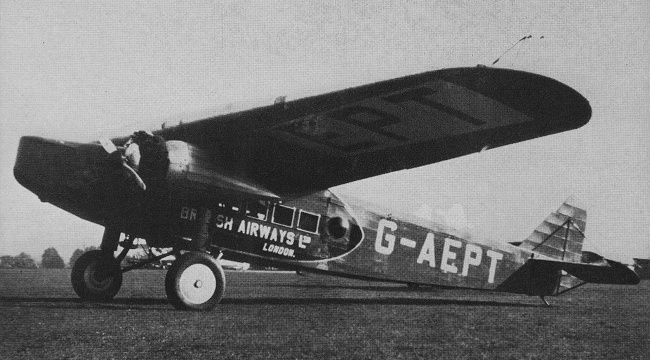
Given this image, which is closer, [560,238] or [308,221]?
[308,221]

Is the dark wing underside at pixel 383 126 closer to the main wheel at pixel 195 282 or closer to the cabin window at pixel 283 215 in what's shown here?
the cabin window at pixel 283 215

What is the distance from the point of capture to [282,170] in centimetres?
768

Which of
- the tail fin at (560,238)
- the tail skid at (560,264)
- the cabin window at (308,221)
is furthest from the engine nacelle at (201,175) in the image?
the tail fin at (560,238)

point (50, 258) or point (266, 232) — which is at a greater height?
point (266, 232)

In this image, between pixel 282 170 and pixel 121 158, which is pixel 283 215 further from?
pixel 121 158

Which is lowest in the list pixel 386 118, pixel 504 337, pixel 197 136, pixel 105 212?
pixel 504 337

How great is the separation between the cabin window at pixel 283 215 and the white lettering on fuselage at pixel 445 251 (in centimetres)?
179

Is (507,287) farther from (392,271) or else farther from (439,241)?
(392,271)

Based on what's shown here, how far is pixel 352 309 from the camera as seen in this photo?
25.6 feet

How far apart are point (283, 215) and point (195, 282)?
68.2 inches

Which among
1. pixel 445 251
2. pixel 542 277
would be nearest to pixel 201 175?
pixel 445 251

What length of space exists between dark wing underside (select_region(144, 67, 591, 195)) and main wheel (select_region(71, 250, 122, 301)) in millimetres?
2381

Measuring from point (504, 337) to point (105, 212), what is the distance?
5.28 metres

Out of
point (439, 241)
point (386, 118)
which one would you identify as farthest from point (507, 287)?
point (386, 118)
